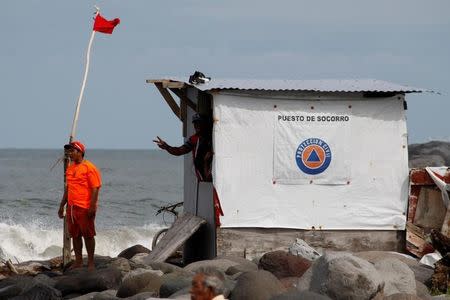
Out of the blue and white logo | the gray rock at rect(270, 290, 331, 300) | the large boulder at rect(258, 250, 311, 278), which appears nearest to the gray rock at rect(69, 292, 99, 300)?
the large boulder at rect(258, 250, 311, 278)

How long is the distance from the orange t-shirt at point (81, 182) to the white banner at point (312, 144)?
9.20 ft

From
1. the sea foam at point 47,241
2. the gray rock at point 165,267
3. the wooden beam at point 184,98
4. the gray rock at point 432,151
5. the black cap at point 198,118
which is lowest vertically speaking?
the sea foam at point 47,241

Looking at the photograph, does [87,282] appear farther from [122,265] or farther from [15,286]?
[122,265]

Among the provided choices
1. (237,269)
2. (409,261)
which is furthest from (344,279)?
(409,261)

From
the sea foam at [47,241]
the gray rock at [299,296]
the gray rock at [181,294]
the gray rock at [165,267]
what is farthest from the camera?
the sea foam at [47,241]

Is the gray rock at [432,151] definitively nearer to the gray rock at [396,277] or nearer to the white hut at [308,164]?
the white hut at [308,164]

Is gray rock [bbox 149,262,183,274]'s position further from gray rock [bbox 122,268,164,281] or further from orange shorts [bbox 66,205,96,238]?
orange shorts [bbox 66,205,96,238]

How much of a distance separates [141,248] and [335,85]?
18.0ft

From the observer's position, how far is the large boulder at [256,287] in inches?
427

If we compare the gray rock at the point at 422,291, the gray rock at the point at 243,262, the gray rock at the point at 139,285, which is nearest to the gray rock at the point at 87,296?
the gray rock at the point at 139,285

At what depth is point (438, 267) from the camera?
1264 cm

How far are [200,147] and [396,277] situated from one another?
4.96 metres

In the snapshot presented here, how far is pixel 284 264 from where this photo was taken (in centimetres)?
1327

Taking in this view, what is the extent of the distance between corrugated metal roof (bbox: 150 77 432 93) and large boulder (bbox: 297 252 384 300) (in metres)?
4.54
